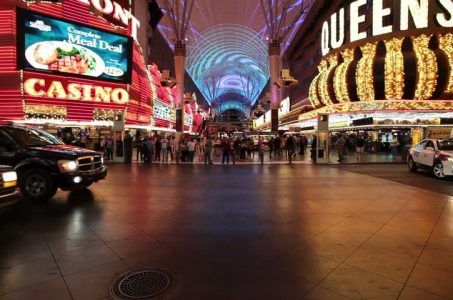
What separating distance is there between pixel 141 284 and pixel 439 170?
47.0ft

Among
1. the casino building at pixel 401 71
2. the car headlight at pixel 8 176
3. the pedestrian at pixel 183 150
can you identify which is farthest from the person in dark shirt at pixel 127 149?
the car headlight at pixel 8 176

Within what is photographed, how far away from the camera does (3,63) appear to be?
94.8 feet

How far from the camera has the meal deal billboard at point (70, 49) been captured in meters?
29.5

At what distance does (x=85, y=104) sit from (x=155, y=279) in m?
31.9

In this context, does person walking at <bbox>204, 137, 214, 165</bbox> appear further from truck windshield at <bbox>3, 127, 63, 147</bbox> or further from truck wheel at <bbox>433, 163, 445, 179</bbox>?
truck windshield at <bbox>3, 127, 63, 147</bbox>

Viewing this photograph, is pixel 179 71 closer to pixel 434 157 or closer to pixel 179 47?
pixel 179 47

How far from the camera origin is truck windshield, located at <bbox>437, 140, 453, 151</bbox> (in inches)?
642

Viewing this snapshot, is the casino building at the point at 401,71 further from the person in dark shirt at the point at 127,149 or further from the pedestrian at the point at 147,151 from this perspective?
the person in dark shirt at the point at 127,149

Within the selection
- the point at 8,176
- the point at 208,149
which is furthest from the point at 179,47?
the point at 8,176

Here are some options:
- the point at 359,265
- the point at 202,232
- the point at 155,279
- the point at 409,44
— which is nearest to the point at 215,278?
the point at 155,279

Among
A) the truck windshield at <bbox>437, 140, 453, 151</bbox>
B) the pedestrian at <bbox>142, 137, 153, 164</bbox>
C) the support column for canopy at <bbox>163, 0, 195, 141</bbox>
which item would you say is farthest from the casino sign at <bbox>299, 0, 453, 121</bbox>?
the support column for canopy at <bbox>163, 0, 195, 141</bbox>

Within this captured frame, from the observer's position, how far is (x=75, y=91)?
33281mm

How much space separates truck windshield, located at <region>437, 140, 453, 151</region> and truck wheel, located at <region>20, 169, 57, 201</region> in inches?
557

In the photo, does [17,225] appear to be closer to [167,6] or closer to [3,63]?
[3,63]
